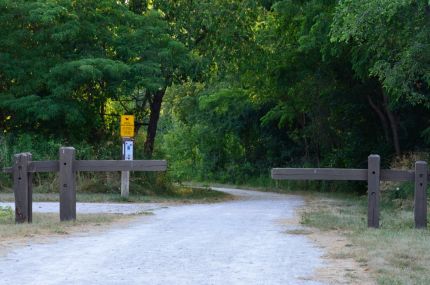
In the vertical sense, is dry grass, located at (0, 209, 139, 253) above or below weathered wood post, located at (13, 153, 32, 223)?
below

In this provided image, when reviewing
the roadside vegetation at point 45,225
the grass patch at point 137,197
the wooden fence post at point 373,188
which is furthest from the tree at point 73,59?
the wooden fence post at point 373,188

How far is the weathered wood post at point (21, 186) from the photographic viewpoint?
13.7 meters

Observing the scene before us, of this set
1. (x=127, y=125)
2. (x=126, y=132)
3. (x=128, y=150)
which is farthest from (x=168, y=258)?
(x=127, y=125)

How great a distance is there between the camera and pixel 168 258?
988cm

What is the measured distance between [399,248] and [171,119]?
180 ft

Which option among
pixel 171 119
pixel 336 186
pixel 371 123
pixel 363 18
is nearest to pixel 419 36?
pixel 363 18

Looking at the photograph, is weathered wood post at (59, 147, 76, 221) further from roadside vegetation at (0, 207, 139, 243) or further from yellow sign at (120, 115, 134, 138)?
yellow sign at (120, 115, 134, 138)

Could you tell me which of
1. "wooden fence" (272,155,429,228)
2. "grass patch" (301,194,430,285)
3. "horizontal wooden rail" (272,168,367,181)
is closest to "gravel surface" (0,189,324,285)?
"grass patch" (301,194,430,285)

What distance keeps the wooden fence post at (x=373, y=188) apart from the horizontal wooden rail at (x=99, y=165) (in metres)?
3.77

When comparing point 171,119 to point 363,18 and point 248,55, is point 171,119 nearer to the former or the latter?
point 248,55

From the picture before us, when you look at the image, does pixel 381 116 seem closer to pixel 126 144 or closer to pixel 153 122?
pixel 153 122

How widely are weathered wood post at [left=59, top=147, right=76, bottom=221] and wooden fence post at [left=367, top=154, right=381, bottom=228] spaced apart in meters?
5.31

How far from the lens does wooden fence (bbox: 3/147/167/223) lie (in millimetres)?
13688

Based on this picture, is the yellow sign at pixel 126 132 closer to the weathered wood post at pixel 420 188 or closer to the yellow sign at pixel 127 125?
the yellow sign at pixel 127 125
